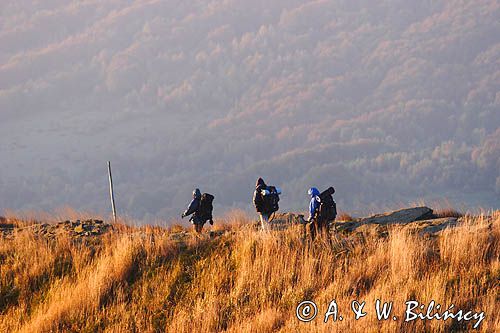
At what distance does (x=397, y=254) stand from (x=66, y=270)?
6.60 meters

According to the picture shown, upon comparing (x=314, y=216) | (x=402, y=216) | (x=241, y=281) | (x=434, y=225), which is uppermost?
(x=314, y=216)

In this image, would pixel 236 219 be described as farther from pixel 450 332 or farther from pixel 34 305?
pixel 450 332

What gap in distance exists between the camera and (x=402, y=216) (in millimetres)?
17031

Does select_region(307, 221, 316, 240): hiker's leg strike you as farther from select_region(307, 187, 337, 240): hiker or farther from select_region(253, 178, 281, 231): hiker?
select_region(253, 178, 281, 231): hiker

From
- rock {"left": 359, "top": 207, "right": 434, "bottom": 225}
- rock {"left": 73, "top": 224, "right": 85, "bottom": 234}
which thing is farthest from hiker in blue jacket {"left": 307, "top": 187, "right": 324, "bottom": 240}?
rock {"left": 73, "top": 224, "right": 85, "bottom": 234}

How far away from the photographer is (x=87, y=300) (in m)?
11.3

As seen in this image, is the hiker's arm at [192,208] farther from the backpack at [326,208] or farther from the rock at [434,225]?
the rock at [434,225]

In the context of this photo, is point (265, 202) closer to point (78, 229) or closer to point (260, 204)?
point (260, 204)

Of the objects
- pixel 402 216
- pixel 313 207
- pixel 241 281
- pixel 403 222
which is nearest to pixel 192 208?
pixel 313 207

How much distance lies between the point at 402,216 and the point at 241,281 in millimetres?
7298

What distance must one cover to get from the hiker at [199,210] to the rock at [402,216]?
13.3ft

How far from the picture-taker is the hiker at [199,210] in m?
16.3

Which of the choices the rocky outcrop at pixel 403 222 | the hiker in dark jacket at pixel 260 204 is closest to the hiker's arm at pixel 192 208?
the hiker in dark jacket at pixel 260 204

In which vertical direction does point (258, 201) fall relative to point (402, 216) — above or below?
above
